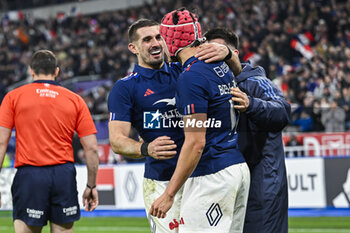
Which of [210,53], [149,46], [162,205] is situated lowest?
[162,205]

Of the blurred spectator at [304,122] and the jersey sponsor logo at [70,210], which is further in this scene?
the blurred spectator at [304,122]

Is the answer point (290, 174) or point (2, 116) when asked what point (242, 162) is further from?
point (290, 174)

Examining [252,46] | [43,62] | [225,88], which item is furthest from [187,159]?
[252,46]

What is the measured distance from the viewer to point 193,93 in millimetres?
4000

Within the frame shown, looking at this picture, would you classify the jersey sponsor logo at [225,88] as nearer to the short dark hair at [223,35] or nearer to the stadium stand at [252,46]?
the short dark hair at [223,35]

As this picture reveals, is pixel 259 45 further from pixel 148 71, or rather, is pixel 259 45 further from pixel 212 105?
pixel 212 105

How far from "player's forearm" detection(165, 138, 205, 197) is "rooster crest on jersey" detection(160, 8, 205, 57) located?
0.72 meters

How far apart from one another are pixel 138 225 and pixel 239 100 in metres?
7.89

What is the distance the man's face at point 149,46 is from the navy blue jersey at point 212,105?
83cm

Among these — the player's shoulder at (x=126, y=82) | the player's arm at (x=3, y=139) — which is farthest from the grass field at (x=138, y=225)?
the player's shoulder at (x=126, y=82)

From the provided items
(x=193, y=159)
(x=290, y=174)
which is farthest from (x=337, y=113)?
(x=193, y=159)

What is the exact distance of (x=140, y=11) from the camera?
93.6 feet

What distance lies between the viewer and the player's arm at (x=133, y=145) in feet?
14.2

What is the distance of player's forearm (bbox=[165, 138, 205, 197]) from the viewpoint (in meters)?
3.95
